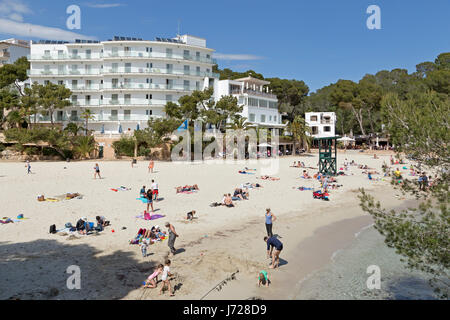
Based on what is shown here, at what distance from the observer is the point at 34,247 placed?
12.7 meters

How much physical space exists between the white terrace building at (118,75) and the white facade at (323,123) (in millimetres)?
29657

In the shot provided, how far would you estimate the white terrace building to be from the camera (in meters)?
52.7

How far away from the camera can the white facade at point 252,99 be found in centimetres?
5841

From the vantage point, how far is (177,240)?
1427 cm

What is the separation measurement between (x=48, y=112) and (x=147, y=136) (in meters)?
16.4

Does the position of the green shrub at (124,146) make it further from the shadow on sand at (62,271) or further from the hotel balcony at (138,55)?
the shadow on sand at (62,271)

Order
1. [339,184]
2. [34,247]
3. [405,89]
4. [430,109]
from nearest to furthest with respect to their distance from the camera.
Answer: [430,109], [34,247], [339,184], [405,89]

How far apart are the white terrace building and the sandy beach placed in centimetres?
2561

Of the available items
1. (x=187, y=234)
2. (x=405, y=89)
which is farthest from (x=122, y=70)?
(x=405, y=89)

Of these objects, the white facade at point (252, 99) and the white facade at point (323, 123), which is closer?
the white facade at point (252, 99)

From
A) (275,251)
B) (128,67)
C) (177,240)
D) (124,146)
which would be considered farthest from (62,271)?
(128,67)

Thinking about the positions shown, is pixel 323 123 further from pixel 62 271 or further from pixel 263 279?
pixel 62 271

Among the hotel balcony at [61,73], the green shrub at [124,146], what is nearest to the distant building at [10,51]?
the hotel balcony at [61,73]
